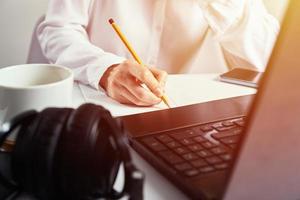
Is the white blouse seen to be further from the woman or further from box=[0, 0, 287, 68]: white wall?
box=[0, 0, 287, 68]: white wall

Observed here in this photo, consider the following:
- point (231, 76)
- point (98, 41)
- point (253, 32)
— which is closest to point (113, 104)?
point (231, 76)

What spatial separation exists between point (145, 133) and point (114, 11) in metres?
0.61

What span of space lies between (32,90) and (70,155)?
0.15m

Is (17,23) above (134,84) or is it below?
below

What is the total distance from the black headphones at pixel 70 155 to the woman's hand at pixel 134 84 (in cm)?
31

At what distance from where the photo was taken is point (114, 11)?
1117mm

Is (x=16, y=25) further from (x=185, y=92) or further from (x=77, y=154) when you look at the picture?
(x=77, y=154)

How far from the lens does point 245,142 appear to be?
0.36 metres

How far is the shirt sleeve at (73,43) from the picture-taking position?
0.85 meters

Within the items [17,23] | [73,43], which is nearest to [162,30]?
[73,43]

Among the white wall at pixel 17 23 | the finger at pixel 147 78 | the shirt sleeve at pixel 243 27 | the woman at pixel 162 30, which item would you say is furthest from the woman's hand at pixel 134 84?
the white wall at pixel 17 23

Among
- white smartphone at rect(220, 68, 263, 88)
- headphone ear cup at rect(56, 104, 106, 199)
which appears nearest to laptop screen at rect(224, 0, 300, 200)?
headphone ear cup at rect(56, 104, 106, 199)

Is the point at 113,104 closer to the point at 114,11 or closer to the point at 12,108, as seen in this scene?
the point at 12,108

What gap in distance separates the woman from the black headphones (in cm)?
49
